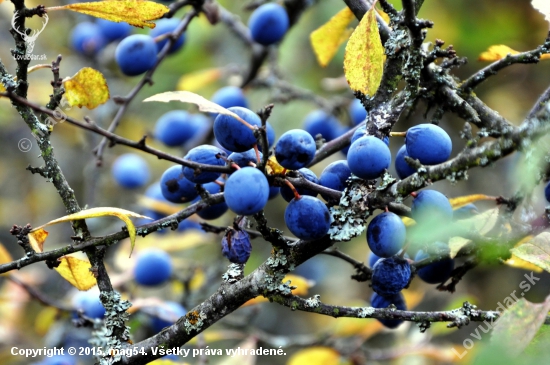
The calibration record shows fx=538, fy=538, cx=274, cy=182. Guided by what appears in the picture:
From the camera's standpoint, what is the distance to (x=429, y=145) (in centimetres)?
85

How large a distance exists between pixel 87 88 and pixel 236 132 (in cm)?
38

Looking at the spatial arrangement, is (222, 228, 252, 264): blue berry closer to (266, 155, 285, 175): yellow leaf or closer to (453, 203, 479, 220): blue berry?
(266, 155, 285, 175): yellow leaf

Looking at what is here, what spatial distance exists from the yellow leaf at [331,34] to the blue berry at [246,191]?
603 mm

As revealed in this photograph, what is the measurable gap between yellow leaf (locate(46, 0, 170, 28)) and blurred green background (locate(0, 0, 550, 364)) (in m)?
1.07

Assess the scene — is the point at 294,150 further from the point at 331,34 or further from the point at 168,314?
the point at 168,314

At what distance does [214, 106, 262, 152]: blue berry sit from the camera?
2.58 ft

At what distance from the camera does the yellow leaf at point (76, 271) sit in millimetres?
970

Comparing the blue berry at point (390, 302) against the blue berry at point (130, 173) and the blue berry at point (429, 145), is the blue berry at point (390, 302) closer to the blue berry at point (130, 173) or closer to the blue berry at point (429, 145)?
the blue berry at point (429, 145)

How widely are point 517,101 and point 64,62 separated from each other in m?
2.26

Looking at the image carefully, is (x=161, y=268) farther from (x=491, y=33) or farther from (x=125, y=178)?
(x=491, y=33)

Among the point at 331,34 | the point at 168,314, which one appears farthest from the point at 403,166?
the point at 168,314

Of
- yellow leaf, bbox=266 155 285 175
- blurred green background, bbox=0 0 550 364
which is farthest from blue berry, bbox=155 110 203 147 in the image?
yellow leaf, bbox=266 155 285 175

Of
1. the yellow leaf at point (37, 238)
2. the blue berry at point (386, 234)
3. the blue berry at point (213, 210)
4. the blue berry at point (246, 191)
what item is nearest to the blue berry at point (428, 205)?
the blue berry at point (386, 234)

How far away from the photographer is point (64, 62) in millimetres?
2768
